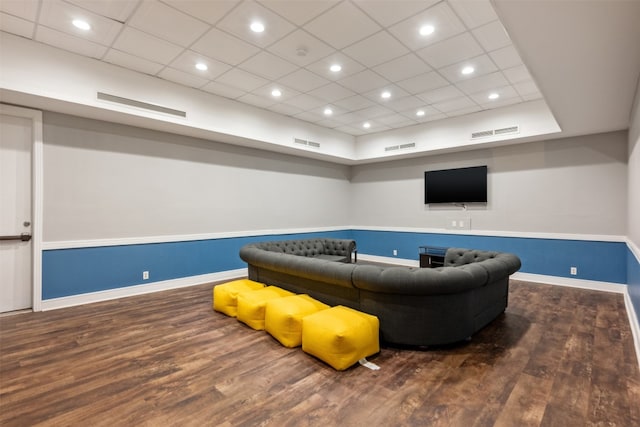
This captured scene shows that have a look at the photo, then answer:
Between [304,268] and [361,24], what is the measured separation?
2722mm

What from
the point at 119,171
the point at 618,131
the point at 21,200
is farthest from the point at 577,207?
the point at 21,200

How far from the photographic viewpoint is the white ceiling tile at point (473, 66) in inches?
155

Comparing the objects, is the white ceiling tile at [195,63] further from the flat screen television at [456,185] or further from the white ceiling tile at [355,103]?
the flat screen television at [456,185]

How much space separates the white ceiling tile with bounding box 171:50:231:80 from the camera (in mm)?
3912

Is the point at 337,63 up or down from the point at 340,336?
up

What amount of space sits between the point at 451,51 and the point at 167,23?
3.23m

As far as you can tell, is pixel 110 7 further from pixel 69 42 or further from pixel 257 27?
pixel 257 27

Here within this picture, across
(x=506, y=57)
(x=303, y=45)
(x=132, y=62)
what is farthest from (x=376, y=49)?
(x=132, y=62)

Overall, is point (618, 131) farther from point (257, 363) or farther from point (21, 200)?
point (21, 200)

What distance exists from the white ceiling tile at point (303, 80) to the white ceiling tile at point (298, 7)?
1171 millimetres

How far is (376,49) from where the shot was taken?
12.1 ft

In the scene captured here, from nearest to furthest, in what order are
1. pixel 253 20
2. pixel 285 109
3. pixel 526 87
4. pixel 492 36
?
1. pixel 253 20
2. pixel 492 36
3. pixel 526 87
4. pixel 285 109

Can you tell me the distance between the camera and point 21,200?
406cm

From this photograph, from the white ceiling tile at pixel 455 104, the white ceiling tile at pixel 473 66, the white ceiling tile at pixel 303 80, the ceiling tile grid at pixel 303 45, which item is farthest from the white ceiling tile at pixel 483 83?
the white ceiling tile at pixel 303 80
